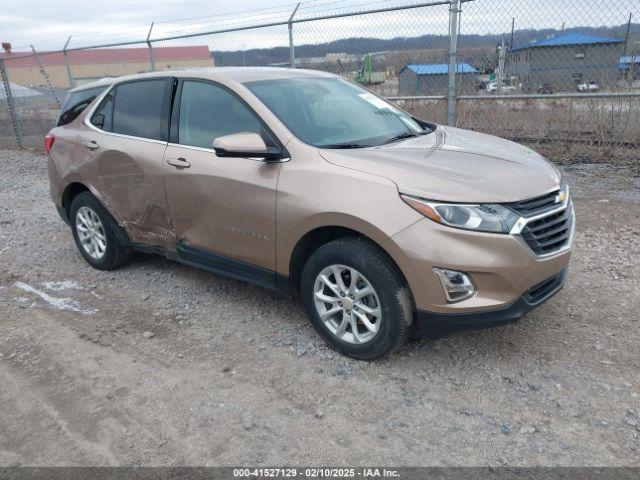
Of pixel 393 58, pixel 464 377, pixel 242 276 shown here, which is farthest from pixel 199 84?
pixel 393 58

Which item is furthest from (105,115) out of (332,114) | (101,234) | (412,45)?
(412,45)

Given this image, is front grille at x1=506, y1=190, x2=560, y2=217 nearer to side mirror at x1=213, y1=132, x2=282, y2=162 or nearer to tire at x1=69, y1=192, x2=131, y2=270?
side mirror at x1=213, y1=132, x2=282, y2=162

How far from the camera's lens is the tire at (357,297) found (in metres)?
2.99

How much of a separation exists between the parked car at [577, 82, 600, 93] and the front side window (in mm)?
5509

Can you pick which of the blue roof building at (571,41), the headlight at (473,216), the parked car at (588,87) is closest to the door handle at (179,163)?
the headlight at (473,216)

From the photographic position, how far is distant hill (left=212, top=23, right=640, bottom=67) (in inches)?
273

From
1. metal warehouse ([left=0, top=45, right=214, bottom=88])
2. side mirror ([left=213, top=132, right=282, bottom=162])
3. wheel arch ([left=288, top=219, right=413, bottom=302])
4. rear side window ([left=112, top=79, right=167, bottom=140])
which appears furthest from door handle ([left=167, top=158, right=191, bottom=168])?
metal warehouse ([left=0, top=45, right=214, bottom=88])

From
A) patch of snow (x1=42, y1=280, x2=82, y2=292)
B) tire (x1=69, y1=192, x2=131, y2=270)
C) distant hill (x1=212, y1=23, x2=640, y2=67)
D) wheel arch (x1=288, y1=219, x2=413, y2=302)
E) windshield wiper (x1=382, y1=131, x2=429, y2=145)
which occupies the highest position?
distant hill (x1=212, y1=23, x2=640, y2=67)

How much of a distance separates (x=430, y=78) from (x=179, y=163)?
5104 mm

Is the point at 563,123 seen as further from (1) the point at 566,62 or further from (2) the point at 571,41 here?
(2) the point at 571,41

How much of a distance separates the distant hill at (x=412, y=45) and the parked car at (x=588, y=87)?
625 mm

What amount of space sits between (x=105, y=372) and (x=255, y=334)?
99cm

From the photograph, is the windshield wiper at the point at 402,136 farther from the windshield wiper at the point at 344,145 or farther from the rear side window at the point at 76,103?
the rear side window at the point at 76,103

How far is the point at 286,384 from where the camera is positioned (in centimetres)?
314
